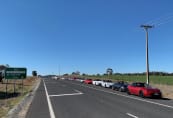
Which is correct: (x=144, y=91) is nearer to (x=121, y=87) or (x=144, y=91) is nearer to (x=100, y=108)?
(x=121, y=87)

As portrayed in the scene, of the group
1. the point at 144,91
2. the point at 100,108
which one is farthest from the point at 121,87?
the point at 100,108

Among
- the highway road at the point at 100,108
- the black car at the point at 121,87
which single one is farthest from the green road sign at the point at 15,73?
the highway road at the point at 100,108

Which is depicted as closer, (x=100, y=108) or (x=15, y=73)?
(x=100, y=108)

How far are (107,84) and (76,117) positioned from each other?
1516 inches

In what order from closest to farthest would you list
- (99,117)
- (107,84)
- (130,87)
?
(99,117), (130,87), (107,84)

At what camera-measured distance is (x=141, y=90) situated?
1183 inches

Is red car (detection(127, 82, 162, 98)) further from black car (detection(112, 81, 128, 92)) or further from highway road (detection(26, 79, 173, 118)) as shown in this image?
black car (detection(112, 81, 128, 92))

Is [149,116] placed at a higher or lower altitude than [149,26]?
lower

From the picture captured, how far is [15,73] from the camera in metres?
42.0

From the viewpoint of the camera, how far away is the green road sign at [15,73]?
136 feet

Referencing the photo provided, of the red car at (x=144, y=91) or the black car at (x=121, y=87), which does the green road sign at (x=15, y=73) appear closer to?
the black car at (x=121, y=87)

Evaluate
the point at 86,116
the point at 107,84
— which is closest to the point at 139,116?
the point at 86,116

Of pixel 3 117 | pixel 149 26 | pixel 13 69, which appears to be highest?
pixel 149 26

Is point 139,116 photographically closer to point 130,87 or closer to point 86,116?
point 86,116
